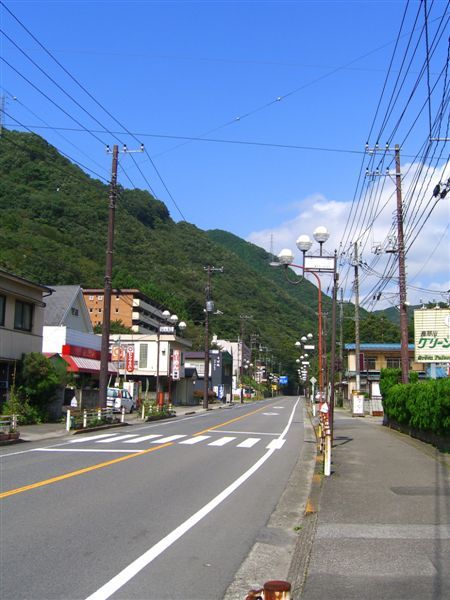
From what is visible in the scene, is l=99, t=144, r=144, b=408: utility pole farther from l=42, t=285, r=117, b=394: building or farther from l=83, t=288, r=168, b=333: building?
l=83, t=288, r=168, b=333: building

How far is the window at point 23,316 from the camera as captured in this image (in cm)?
2992

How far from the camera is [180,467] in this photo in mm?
14883

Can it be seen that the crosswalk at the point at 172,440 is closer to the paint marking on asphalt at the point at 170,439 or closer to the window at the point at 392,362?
the paint marking on asphalt at the point at 170,439

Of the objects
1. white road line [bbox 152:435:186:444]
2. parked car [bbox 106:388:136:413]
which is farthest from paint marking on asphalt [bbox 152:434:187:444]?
parked car [bbox 106:388:136:413]

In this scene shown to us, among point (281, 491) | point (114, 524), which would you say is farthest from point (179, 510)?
point (281, 491)

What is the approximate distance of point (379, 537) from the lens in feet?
25.6

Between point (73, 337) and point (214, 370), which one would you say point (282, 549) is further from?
point (214, 370)

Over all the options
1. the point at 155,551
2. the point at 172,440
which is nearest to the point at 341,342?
the point at 172,440

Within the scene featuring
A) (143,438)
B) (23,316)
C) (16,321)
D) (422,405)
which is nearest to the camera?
(422,405)

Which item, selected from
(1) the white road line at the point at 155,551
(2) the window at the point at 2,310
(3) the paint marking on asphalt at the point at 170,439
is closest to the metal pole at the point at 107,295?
(2) the window at the point at 2,310

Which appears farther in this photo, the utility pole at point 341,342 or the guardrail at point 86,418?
the utility pole at point 341,342

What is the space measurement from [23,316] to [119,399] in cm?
1321

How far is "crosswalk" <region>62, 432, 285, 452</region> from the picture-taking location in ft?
68.4

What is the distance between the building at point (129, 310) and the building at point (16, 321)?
65.6m
